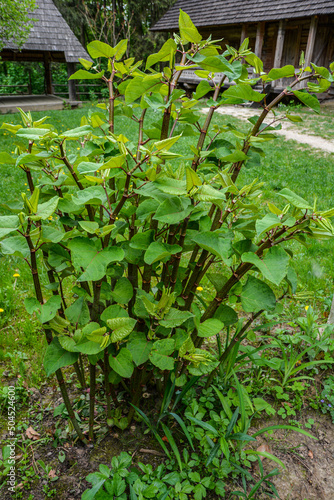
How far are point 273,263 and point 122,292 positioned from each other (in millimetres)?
519

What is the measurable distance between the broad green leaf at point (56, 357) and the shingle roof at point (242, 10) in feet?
49.5

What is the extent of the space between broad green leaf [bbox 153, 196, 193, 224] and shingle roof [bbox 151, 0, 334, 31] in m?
14.8

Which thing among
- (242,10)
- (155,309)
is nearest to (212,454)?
(155,309)

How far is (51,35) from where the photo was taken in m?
13.8

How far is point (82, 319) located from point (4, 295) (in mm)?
1663

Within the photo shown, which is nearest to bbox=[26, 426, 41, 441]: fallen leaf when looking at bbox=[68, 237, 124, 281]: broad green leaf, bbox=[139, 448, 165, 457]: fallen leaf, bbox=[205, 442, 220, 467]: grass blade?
bbox=[139, 448, 165, 457]: fallen leaf

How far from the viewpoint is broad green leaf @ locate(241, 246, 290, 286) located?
907 mm

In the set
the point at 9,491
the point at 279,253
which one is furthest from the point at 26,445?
the point at 279,253

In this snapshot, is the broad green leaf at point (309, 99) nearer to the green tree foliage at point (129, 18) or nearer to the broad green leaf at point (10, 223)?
the broad green leaf at point (10, 223)

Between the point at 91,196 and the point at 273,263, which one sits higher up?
the point at 91,196

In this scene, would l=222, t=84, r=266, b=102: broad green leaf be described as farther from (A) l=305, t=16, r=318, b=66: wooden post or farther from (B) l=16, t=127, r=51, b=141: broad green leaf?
(A) l=305, t=16, r=318, b=66: wooden post

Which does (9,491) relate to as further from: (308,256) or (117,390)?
(308,256)

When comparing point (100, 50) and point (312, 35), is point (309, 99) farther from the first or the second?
point (312, 35)

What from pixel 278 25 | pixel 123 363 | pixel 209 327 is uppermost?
pixel 278 25
